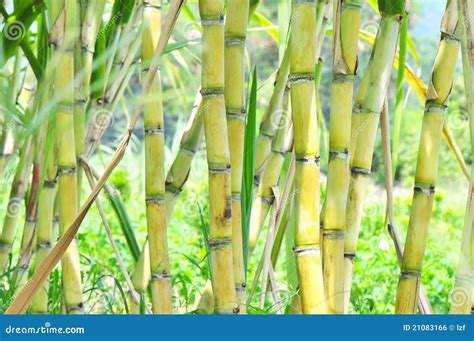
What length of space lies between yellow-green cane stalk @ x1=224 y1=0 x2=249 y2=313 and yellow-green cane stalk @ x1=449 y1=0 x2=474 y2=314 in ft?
0.56

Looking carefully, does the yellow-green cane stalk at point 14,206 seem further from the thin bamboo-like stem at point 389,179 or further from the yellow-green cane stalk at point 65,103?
A: the thin bamboo-like stem at point 389,179

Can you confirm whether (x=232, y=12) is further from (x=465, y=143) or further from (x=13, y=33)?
(x=465, y=143)

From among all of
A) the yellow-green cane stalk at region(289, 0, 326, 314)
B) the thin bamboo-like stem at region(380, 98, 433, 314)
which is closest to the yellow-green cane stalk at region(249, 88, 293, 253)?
the thin bamboo-like stem at region(380, 98, 433, 314)

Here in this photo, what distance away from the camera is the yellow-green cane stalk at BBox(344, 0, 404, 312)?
0.58m

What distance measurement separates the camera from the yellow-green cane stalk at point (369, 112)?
58cm

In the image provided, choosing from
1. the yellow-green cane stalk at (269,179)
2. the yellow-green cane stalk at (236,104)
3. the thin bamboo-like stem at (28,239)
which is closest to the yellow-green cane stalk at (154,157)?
the yellow-green cane stalk at (236,104)

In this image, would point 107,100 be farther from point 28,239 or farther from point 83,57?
point 28,239

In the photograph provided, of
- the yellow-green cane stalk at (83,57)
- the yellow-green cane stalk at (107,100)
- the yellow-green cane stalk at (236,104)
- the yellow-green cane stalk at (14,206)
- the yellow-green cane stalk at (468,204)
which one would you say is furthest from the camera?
the yellow-green cane stalk at (14,206)

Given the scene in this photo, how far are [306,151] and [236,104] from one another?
117mm

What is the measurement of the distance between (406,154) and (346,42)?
10.3 ft

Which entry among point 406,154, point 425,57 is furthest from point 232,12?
point 425,57

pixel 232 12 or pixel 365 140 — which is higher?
pixel 232 12

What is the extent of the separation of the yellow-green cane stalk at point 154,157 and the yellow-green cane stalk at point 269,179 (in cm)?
18

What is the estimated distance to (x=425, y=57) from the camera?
3986 mm
